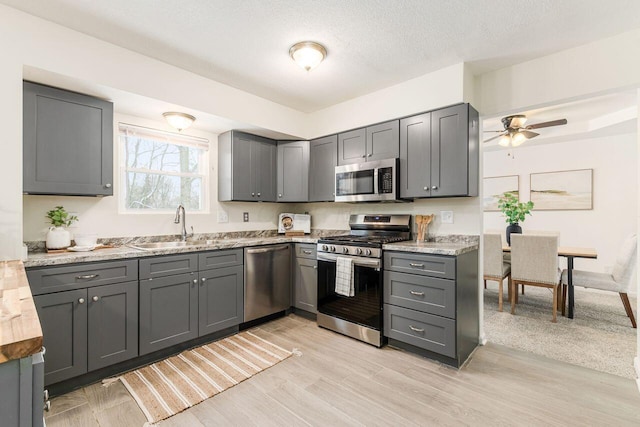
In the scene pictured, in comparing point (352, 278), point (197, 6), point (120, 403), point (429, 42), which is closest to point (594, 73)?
point (429, 42)

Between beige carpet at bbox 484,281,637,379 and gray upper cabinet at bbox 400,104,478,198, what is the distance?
153cm

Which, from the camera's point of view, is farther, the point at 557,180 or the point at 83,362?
the point at 557,180

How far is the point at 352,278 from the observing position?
285 cm

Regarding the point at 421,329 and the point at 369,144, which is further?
the point at 369,144

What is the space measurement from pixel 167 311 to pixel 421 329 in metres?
2.12

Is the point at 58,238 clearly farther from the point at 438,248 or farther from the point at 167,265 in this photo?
the point at 438,248

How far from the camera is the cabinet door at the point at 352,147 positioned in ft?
10.9

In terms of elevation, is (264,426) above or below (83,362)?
below

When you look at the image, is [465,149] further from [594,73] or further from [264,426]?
[264,426]

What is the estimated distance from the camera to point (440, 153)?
2762mm

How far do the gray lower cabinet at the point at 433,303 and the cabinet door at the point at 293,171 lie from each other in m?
1.55

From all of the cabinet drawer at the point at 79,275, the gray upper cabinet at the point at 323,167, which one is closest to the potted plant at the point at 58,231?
the cabinet drawer at the point at 79,275

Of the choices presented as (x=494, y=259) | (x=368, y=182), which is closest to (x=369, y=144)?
(x=368, y=182)

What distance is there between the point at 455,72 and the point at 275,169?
226cm
